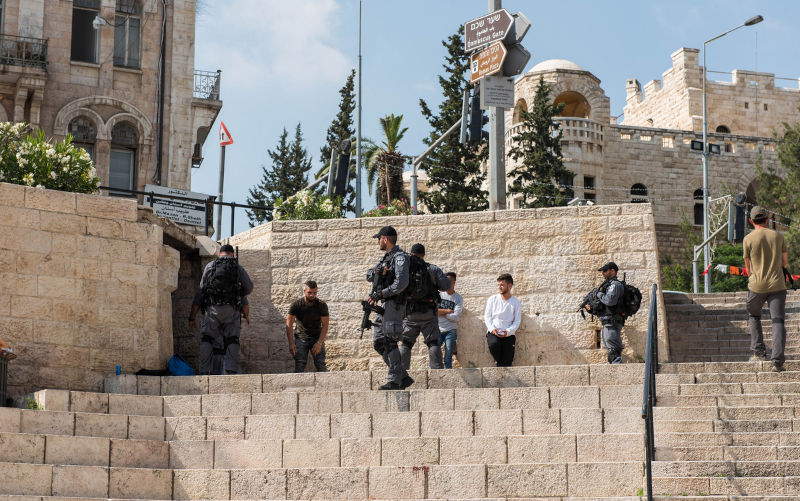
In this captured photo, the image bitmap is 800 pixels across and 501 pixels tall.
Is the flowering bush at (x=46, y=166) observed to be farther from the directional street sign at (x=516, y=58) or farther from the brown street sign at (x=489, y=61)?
the directional street sign at (x=516, y=58)

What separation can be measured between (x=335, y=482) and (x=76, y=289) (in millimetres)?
4921

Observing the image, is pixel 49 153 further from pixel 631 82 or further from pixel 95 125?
pixel 631 82

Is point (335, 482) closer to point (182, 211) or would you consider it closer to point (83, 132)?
point (182, 211)

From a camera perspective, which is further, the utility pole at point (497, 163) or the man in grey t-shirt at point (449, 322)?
the utility pole at point (497, 163)

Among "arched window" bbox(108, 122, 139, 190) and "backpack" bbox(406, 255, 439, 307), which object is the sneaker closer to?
"backpack" bbox(406, 255, 439, 307)

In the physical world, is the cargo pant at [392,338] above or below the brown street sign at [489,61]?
below


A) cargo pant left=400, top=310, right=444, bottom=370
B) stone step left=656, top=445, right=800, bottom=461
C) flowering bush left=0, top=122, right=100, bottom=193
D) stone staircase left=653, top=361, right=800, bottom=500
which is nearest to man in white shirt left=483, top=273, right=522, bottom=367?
cargo pant left=400, top=310, right=444, bottom=370

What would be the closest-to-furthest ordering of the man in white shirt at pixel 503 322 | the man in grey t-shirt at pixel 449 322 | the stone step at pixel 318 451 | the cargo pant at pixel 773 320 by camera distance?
the stone step at pixel 318 451 < the cargo pant at pixel 773 320 < the man in white shirt at pixel 503 322 < the man in grey t-shirt at pixel 449 322

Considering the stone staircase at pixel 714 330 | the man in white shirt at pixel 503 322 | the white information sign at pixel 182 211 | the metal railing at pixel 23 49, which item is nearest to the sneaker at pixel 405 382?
the man in white shirt at pixel 503 322

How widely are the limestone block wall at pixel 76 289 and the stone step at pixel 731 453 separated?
255 inches

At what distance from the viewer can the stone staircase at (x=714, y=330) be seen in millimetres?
15766

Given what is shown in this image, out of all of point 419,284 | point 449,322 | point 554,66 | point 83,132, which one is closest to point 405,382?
point 419,284

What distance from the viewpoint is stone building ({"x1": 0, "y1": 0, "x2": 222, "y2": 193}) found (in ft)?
87.0

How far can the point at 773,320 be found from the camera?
1194 centimetres
